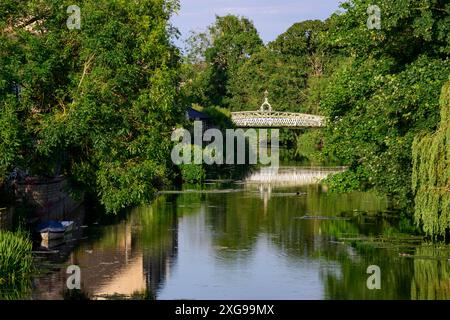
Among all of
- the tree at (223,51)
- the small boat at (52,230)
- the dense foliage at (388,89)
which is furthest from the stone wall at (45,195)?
the tree at (223,51)

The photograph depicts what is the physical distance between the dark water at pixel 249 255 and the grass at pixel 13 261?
0.64 metres

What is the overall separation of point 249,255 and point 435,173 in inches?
325

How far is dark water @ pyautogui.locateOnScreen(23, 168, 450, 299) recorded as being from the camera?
2995cm

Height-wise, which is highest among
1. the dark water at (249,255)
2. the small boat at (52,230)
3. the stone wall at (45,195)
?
the stone wall at (45,195)

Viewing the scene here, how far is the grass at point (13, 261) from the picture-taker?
2995 cm

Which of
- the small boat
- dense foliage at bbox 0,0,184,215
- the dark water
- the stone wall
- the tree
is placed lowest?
the dark water

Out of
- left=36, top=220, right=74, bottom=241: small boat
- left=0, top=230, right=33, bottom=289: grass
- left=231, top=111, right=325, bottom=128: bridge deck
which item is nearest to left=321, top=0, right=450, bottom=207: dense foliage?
left=36, top=220, right=74, bottom=241: small boat

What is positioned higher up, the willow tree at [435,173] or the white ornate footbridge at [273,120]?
the white ornate footbridge at [273,120]

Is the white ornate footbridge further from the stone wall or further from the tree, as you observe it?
the stone wall

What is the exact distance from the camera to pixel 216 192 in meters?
63.0

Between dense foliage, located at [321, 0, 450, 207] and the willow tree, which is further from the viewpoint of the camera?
dense foliage, located at [321, 0, 450, 207]

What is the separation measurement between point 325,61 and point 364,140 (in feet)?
273

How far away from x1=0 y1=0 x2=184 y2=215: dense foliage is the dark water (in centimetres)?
320

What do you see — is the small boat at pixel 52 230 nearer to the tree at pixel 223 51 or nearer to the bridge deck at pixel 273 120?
the bridge deck at pixel 273 120
